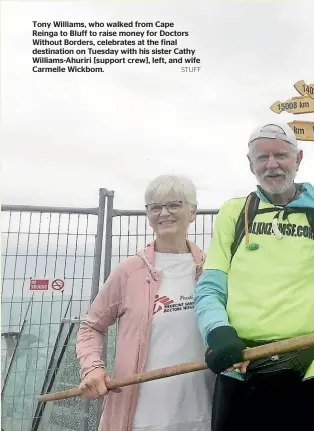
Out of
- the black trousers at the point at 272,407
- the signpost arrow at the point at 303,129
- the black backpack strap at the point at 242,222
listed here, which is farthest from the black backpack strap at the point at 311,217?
the black trousers at the point at 272,407

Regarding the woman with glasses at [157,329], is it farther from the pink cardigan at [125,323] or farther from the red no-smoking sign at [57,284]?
the red no-smoking sign at [57,284]

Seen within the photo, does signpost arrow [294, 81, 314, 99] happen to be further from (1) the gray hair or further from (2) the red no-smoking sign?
(2) the red no-smoking sign

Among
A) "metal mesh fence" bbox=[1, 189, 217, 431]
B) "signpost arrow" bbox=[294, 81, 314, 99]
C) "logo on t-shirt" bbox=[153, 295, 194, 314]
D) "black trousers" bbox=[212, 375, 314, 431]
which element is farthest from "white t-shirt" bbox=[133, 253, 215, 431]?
"signpost arrow" bbox=[294, 81, 314, 99]

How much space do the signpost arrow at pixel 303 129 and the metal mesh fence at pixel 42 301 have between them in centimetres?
56

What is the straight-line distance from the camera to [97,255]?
1347 mm

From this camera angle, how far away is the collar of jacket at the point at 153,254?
118cm

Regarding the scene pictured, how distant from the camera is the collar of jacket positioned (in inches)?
46.4

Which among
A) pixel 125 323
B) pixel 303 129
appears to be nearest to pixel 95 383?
pixel 125 323

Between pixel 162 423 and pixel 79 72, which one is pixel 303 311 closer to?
pixel 162 423

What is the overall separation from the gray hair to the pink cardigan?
0.13 m

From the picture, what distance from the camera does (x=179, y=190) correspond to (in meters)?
1.20

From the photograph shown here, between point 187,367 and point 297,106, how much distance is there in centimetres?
74

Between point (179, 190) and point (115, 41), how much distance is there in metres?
0.45

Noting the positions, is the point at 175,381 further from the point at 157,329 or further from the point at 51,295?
the point at 51,295
